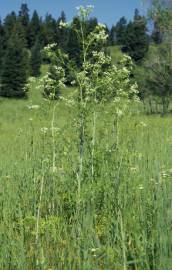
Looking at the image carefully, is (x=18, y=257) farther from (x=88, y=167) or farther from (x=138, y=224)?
(x=88, y=167)

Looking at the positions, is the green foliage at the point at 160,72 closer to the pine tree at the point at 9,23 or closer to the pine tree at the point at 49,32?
the pine tree at the point at 9,23

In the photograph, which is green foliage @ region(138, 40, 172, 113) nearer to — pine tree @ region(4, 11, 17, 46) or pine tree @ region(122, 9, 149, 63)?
pine tree @ region(122, 9, 149, 63)

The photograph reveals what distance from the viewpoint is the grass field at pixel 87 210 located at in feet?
10.4

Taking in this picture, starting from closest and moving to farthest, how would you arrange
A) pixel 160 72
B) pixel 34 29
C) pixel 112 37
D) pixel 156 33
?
pixel 156 33
pixel 160 72
pixel 34 29
pixel 112 37

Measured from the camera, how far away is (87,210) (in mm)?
3311

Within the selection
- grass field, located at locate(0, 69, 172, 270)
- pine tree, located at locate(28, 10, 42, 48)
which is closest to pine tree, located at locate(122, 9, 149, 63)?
pine tree, located at locate(28, 10, 42, 48)

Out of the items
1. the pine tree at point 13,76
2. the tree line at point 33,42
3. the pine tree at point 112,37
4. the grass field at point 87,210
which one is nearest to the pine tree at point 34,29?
the tree line at point 33,42

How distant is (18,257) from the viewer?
329cm

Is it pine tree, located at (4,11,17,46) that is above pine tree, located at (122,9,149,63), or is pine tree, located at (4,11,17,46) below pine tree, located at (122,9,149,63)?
above

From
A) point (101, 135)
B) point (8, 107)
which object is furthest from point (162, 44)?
point (101, 135)

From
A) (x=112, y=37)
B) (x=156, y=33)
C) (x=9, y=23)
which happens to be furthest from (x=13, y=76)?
(x=112, y=37)

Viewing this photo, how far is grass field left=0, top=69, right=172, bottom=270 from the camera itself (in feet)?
10.4

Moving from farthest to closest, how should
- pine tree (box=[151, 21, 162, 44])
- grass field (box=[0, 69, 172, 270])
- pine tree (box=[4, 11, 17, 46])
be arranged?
pine tree (box=[4, 11, 17, 46])
pine tree (box=[151, 21, 162, 44])
grass field (box=[0, 69, 172, 270])

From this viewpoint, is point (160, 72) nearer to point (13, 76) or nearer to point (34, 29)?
point (13, 76)
